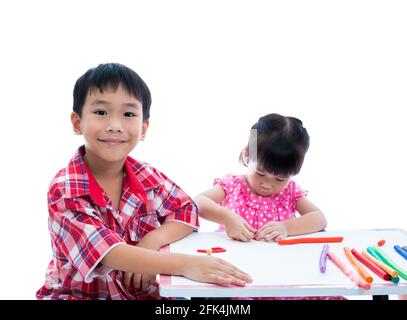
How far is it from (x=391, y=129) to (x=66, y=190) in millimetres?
1170

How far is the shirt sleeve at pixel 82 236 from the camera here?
972 mm

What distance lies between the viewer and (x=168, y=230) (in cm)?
111

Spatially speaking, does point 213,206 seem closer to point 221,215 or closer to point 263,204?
point 221,215

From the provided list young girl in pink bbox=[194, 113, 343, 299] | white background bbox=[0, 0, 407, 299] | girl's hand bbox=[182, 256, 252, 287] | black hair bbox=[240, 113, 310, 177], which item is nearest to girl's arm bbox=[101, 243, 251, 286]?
girl's hand bbox=[182, 256, 252, 287]

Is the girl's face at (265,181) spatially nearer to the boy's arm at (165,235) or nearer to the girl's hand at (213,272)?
the boy's arm at (165,235)

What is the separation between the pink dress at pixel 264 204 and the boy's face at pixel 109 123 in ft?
1.12

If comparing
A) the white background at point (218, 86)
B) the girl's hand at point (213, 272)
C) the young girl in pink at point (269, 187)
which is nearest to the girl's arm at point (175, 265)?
the girl's hand at point (213, 272)

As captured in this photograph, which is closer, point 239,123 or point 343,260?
point 343,260

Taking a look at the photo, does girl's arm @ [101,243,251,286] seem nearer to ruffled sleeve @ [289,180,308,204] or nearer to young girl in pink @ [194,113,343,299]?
young girl in pink @ [194,113,343,299]

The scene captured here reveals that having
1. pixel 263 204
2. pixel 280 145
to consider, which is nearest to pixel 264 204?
pixel 263 204

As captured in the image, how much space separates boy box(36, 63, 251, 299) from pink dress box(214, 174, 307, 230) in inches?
7.7

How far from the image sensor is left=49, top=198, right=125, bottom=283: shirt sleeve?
97cm

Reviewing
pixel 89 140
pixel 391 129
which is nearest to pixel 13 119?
pixel 89 140
